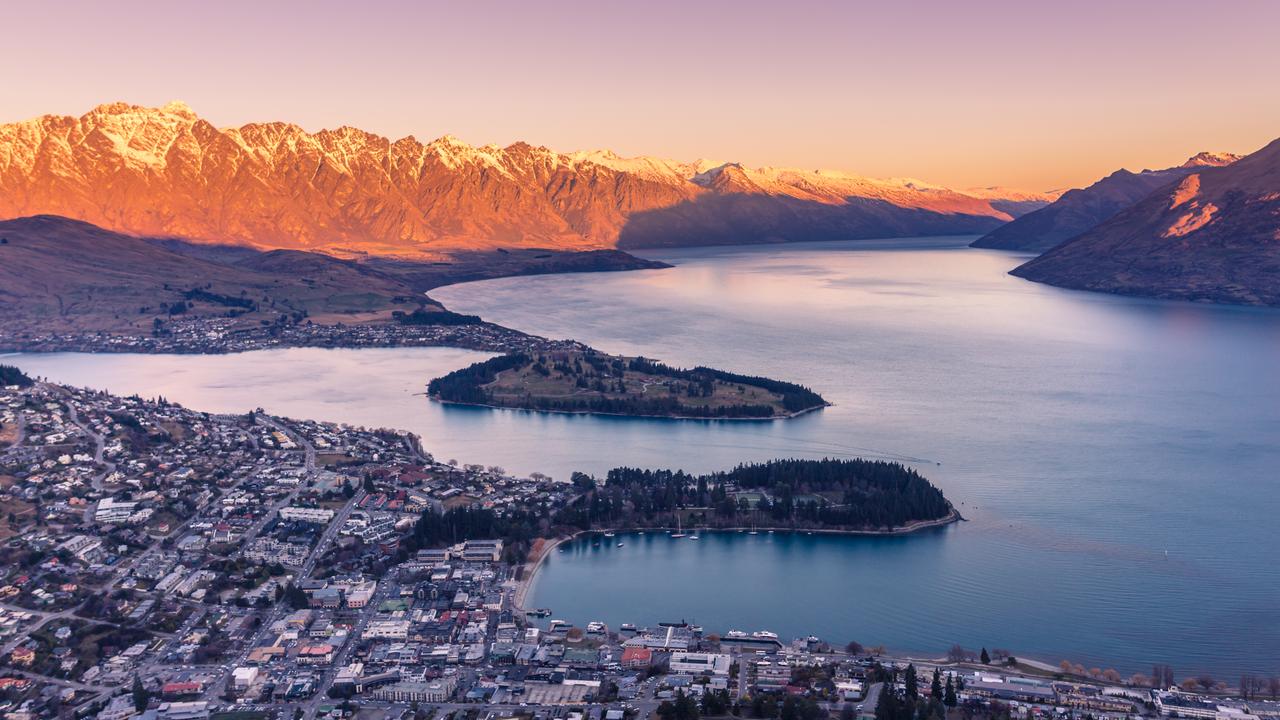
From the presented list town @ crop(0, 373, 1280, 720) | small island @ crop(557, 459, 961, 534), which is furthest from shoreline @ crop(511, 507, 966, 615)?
town @ crop(0, 373, 1280, 720)

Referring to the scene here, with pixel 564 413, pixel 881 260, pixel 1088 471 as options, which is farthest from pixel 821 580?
pixel 881 260

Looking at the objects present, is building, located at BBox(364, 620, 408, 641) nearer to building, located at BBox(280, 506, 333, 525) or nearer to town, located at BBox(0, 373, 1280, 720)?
town, located at BBox(0, 373, 1280, 720)

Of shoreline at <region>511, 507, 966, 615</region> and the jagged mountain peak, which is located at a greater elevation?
the jagged mountain peak

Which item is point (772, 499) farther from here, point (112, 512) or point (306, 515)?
point (112, 512)

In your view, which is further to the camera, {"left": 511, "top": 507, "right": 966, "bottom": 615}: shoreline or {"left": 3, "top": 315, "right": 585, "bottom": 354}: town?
{"left": 3, "top": 315, "right": 585, "bottom": 354}: town

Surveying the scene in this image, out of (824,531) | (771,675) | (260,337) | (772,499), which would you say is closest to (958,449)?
(772,499)

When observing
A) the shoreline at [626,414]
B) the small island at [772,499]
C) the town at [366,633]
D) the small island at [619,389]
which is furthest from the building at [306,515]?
the small island at [619,389]

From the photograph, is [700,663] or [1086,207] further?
[1086,207]
